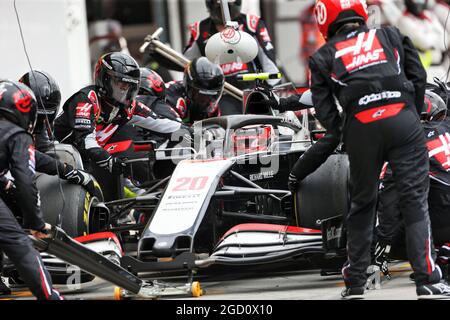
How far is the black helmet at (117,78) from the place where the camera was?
960 cm

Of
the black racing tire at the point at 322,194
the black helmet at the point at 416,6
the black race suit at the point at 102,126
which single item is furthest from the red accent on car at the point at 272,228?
the black helmet at the point at 416,6

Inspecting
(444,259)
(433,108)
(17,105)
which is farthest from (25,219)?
(433,108)

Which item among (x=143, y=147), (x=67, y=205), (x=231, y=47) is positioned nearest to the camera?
(x=67, y=205)

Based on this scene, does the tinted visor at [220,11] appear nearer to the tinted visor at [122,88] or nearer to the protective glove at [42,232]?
the tinted visor at [122,88]

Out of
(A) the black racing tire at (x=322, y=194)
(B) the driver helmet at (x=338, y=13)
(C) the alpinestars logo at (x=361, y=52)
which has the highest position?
(B) the driver helmet at (x=338, y=13)

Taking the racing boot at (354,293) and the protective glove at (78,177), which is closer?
the racing boot at (354,293)

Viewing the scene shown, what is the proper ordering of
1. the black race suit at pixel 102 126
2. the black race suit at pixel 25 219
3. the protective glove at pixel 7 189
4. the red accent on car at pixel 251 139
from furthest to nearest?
the black race suit at pixel 102 126, the red accent on car at pixel 251 139, the protective glove at pixel 7 189, the black race suit at pixel 25 219

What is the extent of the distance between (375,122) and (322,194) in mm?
1446

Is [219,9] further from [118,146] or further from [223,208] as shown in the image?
[223,208]

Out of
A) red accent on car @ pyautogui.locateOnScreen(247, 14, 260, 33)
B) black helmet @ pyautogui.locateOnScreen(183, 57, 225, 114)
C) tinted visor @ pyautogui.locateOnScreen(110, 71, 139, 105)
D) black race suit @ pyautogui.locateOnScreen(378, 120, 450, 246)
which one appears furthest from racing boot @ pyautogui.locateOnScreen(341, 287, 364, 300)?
red accent on car @ pyautogui.locateOnScreen(247, 14, 260, 33)

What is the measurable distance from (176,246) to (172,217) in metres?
0.26

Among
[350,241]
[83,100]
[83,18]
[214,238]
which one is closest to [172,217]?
[214,238]

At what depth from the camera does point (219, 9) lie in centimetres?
1197

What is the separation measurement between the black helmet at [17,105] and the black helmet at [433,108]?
9.05ft
